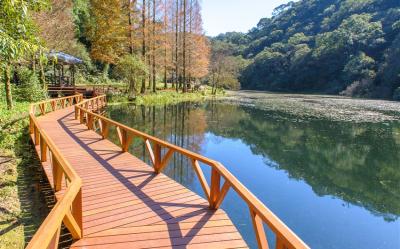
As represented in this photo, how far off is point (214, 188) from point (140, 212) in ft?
4.01

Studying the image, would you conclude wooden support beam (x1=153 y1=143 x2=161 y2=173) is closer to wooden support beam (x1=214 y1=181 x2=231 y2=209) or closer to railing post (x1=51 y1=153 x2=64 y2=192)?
railing post (x1=51 y1=153 x2=64 y2=192)

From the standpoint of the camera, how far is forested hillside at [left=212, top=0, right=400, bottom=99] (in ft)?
194

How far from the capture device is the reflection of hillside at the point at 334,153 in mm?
10219

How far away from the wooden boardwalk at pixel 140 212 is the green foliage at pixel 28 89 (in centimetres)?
1374

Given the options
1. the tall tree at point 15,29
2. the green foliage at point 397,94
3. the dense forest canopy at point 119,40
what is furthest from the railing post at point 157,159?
the green foliage at point 397,94

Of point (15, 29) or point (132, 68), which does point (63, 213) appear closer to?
point (15, 29)

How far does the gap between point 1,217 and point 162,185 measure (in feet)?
9.91

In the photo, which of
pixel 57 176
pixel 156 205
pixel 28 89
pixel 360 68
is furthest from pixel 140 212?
pixel 360 68

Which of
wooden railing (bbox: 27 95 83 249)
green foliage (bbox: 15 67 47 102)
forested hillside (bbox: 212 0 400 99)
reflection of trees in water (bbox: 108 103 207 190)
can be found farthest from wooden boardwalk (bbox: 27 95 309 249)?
forested hillside (bbox: 212 0 400 99)

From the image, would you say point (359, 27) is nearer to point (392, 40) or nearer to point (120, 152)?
point (392, 40)

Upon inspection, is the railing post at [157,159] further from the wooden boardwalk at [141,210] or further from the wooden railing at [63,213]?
the wooden railing at [63,213]

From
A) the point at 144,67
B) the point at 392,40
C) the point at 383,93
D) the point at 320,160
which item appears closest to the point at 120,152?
the point at 320,160

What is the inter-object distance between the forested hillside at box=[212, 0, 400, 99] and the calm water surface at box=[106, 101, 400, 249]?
38048 millimetres

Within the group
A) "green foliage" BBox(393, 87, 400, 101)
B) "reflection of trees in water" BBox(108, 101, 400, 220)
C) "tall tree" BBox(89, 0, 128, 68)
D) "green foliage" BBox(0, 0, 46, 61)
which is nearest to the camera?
"green foliage" BBox(0, 0, 46, 61)
